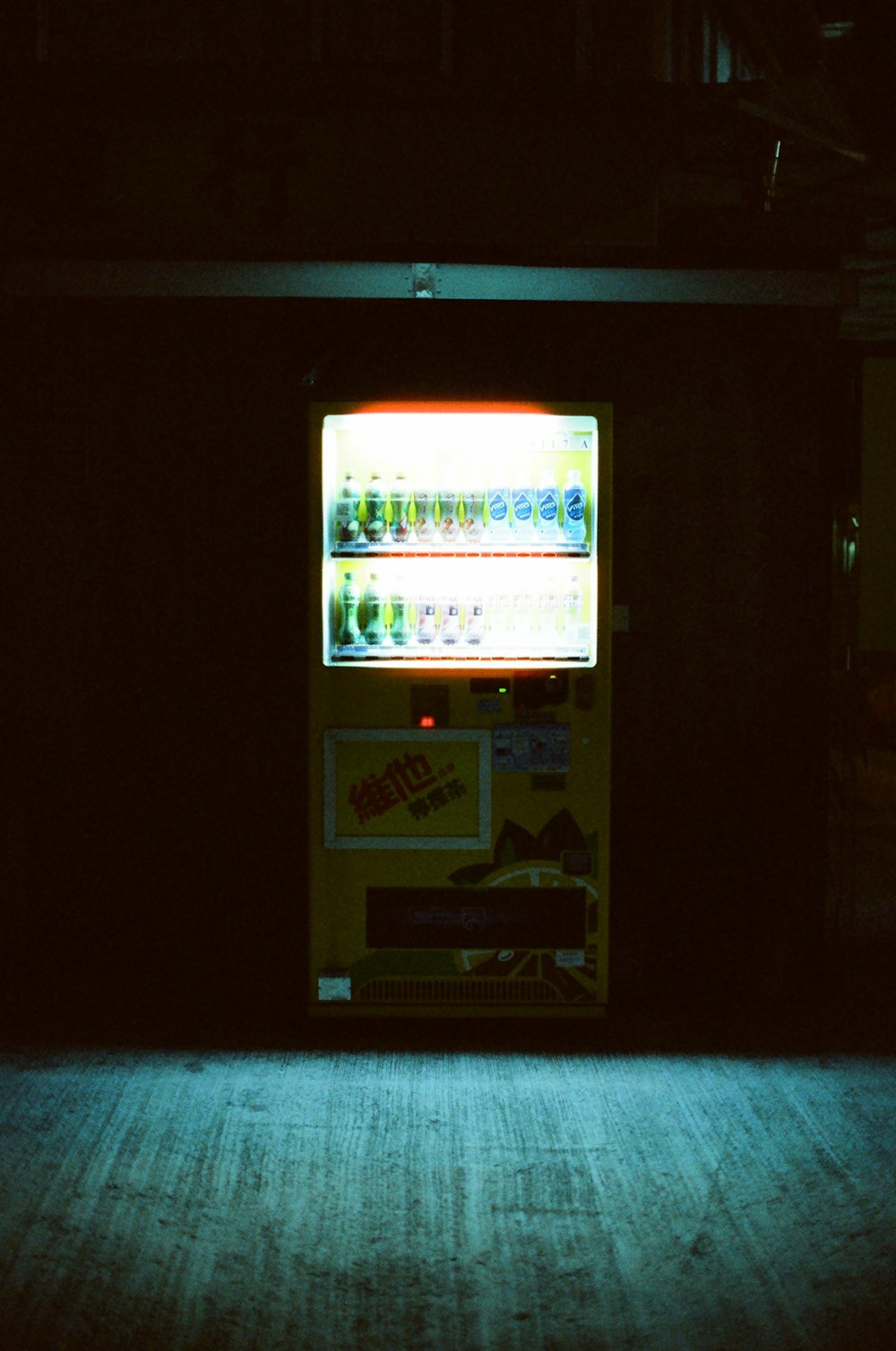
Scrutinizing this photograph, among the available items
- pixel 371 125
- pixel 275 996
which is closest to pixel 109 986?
pixel 275 996

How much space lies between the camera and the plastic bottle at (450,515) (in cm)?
404

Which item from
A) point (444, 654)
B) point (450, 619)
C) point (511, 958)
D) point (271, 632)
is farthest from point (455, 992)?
point (271, 632)

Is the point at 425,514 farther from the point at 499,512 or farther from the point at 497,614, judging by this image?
the point at 497,614

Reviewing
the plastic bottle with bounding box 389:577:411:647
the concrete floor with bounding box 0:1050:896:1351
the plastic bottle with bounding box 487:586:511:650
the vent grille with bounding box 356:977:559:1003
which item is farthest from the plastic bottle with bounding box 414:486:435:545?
the concrete floor with bounding box 0:1050:896:1351

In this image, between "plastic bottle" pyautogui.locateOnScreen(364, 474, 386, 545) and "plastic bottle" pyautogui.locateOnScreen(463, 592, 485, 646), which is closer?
"plastic bottle" pyautogui.locateOnScreen(364, 474, 386, 545)

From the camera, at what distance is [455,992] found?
411 cm

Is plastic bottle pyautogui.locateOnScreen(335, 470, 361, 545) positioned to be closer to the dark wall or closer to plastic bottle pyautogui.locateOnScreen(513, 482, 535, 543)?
the dark wall

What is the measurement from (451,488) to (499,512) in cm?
19

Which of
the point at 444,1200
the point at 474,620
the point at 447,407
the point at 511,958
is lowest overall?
the point at 444,1200

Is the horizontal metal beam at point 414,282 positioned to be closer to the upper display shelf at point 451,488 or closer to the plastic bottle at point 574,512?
the upper display shelf at point 451,488

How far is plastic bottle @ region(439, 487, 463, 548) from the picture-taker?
404 centimetres

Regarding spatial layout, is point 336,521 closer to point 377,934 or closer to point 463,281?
point 463,281

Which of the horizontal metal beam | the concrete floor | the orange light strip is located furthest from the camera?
the horizontal metal beam

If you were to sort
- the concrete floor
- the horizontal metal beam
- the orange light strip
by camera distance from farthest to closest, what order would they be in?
the horizontal metal beam
the orange light strip
the concrete floor
